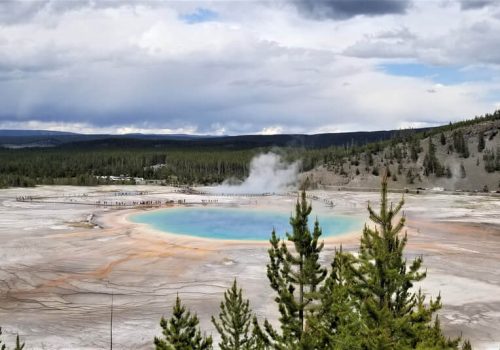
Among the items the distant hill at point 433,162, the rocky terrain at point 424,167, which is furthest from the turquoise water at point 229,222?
the distant hill at point 433,162

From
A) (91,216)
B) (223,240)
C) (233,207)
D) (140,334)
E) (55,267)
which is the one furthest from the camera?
(233,207)

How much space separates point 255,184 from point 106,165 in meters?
57.7

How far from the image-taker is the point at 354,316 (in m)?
10.6

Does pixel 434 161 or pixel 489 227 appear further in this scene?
pixel 434 161

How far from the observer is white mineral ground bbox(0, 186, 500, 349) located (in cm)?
2381

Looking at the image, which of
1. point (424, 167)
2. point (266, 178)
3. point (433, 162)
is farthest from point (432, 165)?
point (266, 178)

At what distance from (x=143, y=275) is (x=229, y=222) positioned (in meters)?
27.1

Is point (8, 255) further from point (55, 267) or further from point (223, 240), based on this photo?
point (223, 240)

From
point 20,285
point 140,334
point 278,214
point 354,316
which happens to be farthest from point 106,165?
point 354,316

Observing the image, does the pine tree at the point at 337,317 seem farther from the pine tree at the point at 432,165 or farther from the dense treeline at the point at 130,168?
the dense treeline at the point at 130,168

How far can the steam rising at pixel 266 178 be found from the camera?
4328 inches

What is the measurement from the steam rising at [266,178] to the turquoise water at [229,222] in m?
34.4

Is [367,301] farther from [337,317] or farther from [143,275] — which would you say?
[143,275]

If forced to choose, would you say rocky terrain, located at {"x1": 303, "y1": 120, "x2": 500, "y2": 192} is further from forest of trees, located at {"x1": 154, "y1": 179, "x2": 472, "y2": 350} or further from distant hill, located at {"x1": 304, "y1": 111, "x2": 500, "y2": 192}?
forest of trees, located at {"x1": 154, "y1": 179, "x2": 472, "y2": 350}
